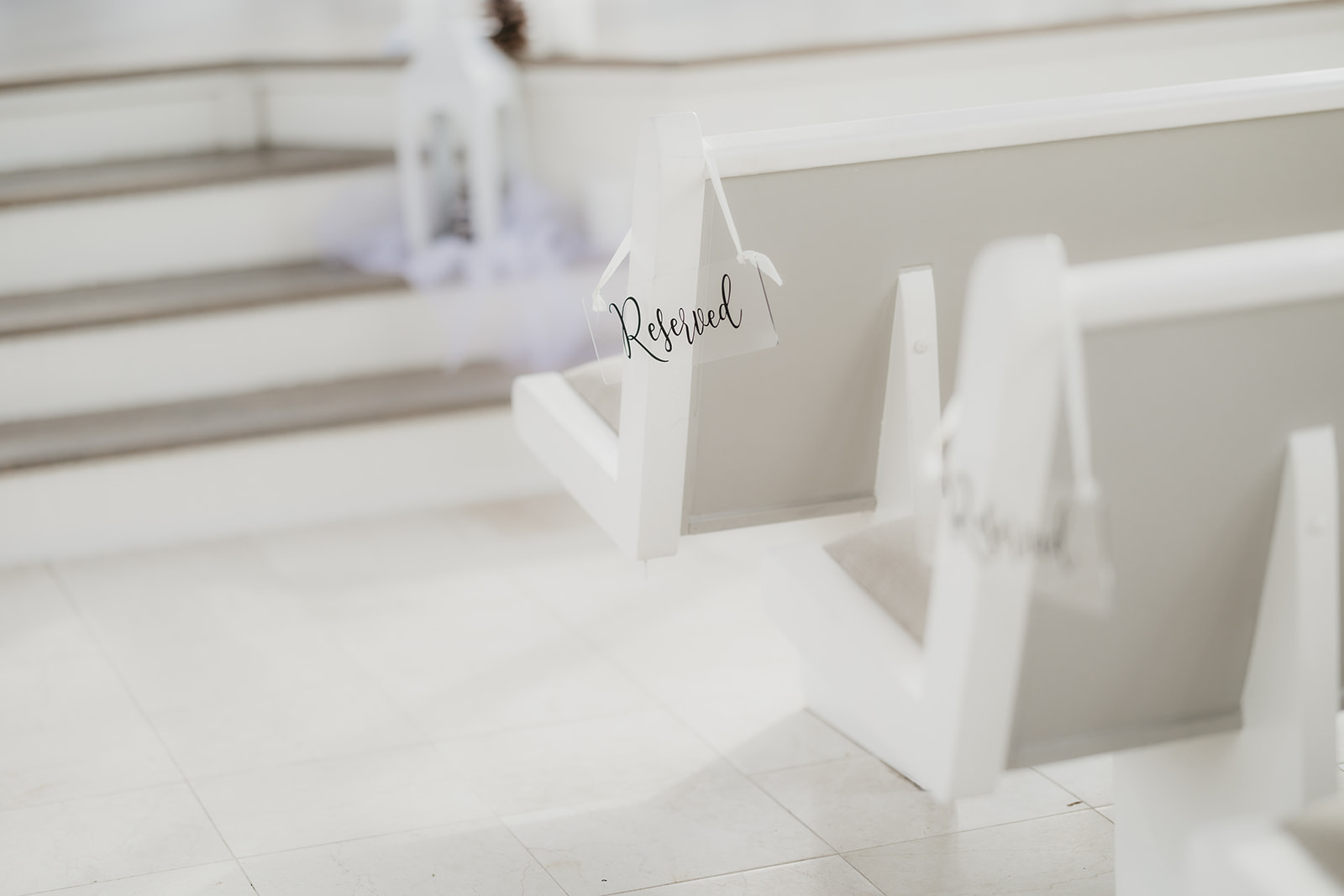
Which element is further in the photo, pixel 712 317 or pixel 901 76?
pixel 901 76

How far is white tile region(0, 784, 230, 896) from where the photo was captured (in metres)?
1.69

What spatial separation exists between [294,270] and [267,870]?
190cm

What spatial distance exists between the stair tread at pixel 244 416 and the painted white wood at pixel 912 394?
153 centimetres

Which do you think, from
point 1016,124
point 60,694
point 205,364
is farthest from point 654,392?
point 205,364

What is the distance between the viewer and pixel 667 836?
1.72 m

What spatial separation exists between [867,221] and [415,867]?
906mm

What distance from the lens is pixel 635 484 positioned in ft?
4.95

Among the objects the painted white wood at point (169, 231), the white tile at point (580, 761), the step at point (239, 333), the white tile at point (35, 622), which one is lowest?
the white tile at point (35, 622)

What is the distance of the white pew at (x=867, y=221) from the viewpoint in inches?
54.2

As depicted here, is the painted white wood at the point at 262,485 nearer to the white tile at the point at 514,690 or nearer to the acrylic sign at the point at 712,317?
the white tile at the point at 514,690

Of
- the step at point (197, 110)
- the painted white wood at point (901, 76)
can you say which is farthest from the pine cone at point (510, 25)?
the step at point (197, 110)

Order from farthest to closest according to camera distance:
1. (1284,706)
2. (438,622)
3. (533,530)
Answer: (533,530) → (438,622) → (1284,706)

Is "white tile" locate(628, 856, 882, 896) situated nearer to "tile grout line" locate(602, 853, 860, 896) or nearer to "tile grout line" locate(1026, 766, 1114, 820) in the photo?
"tile grout line" locate(602, 853, 860, 896)

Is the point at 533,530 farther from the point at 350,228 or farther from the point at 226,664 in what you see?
the point at 350,228
